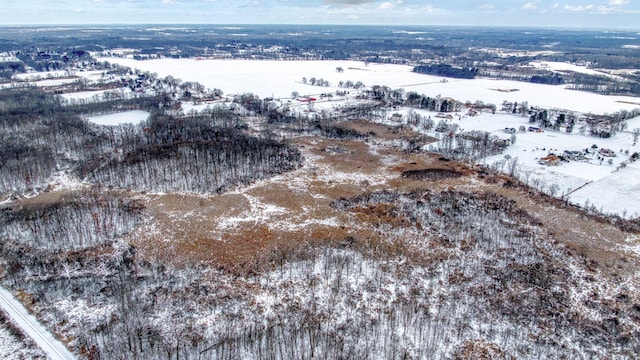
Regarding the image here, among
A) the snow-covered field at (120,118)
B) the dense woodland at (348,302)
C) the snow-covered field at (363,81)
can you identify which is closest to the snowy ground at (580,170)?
the dense woodland at (348,302)

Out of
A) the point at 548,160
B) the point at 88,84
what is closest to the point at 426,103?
the point at 548,160

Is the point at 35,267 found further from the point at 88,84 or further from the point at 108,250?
the point at 88,84

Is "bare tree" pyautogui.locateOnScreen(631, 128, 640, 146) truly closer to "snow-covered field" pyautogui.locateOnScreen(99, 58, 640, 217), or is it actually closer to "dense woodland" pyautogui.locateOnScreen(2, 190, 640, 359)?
"snow-covered field" pyautogui.locateOnScreen(99, 58, 640, 217)

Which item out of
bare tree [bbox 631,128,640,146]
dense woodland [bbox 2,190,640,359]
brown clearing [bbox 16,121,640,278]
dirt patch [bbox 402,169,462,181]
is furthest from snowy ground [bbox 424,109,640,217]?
dense woodland [bbox 2,190,640,359]

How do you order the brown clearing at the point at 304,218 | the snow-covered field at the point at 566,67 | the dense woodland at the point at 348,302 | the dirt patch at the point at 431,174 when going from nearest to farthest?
the dense woodland at the point at 348,302 < the brown clearing at the point at 304,218 < the dirt patch at the point at 431,174 < the snow-covered field at the point at 566,67

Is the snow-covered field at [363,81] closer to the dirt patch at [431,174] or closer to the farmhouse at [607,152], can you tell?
the farmhouse at [607,152]

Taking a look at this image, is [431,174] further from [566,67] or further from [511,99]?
[566,67]
